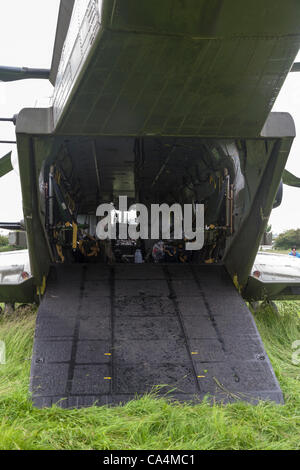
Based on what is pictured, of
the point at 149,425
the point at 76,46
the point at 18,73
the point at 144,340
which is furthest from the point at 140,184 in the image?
the point at 149,425

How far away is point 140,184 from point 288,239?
94.7ft

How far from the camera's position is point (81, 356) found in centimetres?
364

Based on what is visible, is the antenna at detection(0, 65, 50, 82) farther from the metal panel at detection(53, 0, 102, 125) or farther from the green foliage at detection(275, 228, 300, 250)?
the green foliage at detection(275, 228, 300, 250)

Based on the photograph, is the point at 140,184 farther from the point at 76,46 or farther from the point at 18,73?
the point at 76,46

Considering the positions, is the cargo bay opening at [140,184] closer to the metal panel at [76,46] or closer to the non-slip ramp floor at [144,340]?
the non-slip ramp floor at [144,340]

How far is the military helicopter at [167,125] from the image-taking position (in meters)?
2.50

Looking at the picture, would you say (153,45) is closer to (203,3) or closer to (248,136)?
(203,3)

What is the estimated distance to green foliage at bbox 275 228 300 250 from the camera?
114 feet

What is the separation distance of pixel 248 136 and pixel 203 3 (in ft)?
4.62

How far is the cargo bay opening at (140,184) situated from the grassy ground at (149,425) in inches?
82.6

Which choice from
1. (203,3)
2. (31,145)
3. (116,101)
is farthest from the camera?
(31,145)

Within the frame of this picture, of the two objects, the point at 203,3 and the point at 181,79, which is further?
the point at 181,79

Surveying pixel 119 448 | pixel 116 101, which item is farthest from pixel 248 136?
pixel 119 448

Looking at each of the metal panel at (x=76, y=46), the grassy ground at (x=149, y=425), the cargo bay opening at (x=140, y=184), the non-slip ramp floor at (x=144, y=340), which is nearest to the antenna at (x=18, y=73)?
the cargo bay opening at (x=140, y=184)
